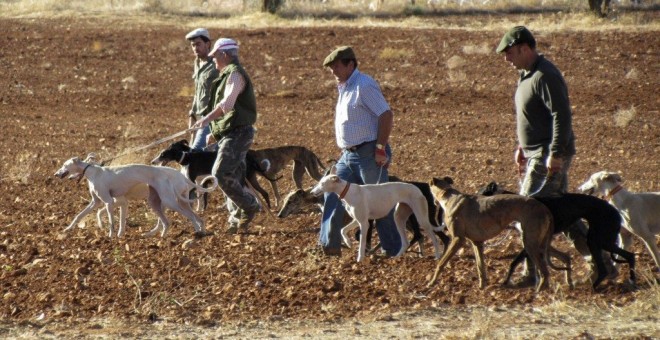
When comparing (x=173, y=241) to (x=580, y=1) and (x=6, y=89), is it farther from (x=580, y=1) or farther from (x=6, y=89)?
(x=580, y=1)

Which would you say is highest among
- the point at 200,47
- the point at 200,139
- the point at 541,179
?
the point at 200,47

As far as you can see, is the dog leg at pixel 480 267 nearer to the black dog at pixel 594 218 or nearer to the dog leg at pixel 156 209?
the black dog at pixel 594 218

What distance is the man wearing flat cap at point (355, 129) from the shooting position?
441 inches

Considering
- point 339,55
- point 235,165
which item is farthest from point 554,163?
point 235,165

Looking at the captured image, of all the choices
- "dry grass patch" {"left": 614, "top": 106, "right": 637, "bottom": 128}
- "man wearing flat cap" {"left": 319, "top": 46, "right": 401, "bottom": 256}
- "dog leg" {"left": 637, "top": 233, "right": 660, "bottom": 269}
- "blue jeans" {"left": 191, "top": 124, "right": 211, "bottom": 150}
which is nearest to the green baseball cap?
"man wearing flat cap" {"left": 319, "top": 46, "right": 401, "bottom": 256}

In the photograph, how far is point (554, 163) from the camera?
9773mm

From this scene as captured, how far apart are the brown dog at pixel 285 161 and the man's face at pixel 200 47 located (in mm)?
1668

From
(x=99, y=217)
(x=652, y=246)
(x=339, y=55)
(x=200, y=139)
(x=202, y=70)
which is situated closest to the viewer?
(x=652, y=246)

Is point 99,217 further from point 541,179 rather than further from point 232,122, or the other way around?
point 541,179

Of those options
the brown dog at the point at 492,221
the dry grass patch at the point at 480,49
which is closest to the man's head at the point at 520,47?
the brown dog at the point at 492,221

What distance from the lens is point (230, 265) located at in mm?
11320

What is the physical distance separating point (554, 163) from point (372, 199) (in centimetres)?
215

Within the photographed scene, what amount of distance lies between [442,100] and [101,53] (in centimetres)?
1174

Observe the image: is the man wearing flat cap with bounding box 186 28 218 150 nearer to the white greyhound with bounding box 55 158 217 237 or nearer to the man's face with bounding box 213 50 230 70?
the white greyhound with bounding box 55 158 217 237
